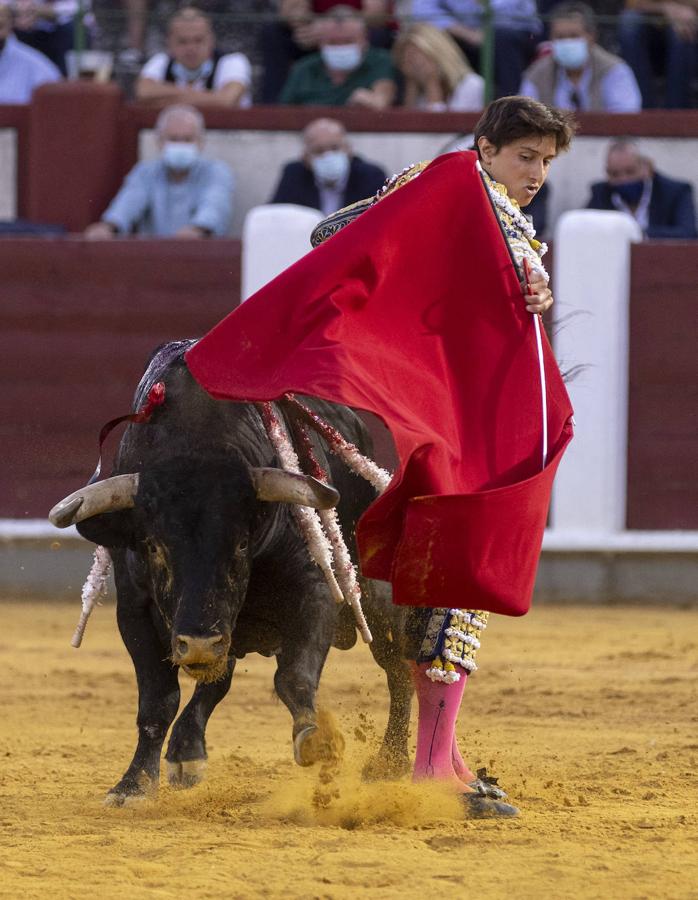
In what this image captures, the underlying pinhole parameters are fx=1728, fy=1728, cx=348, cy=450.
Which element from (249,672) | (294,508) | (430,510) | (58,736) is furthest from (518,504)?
(249,672)

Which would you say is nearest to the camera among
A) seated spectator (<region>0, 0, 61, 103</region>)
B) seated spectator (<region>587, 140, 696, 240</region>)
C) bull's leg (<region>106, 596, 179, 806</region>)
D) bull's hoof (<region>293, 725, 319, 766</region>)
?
bull's hoof (<region>293, 725, 319, 766</region>)

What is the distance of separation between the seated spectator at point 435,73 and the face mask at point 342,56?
0.17 meters

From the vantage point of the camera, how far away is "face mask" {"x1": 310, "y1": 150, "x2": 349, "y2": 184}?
714 cm

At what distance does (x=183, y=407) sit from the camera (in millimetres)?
3271

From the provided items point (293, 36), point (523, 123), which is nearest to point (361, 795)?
point (523, 123)

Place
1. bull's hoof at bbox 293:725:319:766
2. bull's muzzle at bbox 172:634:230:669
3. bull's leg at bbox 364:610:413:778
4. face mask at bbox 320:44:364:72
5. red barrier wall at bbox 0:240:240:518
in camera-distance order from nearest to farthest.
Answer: bull's muzzle at bbox 172:634:230:669 < bull's hoof at bbox 293:725:319:766 < bull's leg at bbox 364:610:413:778 < red barrier wall at bbox 0:240:240:518 < face mask at bbox 320:44:364:72

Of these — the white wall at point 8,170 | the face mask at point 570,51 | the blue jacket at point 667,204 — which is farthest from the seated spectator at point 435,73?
the white wall at point 8,170

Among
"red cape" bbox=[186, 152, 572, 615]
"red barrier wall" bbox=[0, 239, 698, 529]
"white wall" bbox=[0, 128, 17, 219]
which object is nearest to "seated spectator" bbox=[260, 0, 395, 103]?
"white wall" bbox=[0, 128, 17, 219]

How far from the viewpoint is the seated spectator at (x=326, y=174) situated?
282 inches

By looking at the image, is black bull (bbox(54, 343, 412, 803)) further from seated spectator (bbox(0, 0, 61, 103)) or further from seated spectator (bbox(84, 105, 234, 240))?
seated spectator (bbox(0, 0, 61, 103))

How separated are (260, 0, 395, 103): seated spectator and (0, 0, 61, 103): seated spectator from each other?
102 centimetres

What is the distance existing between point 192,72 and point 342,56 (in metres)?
0.71

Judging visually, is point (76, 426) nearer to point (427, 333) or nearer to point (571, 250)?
point (571, 250)

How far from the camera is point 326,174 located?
7172mm
